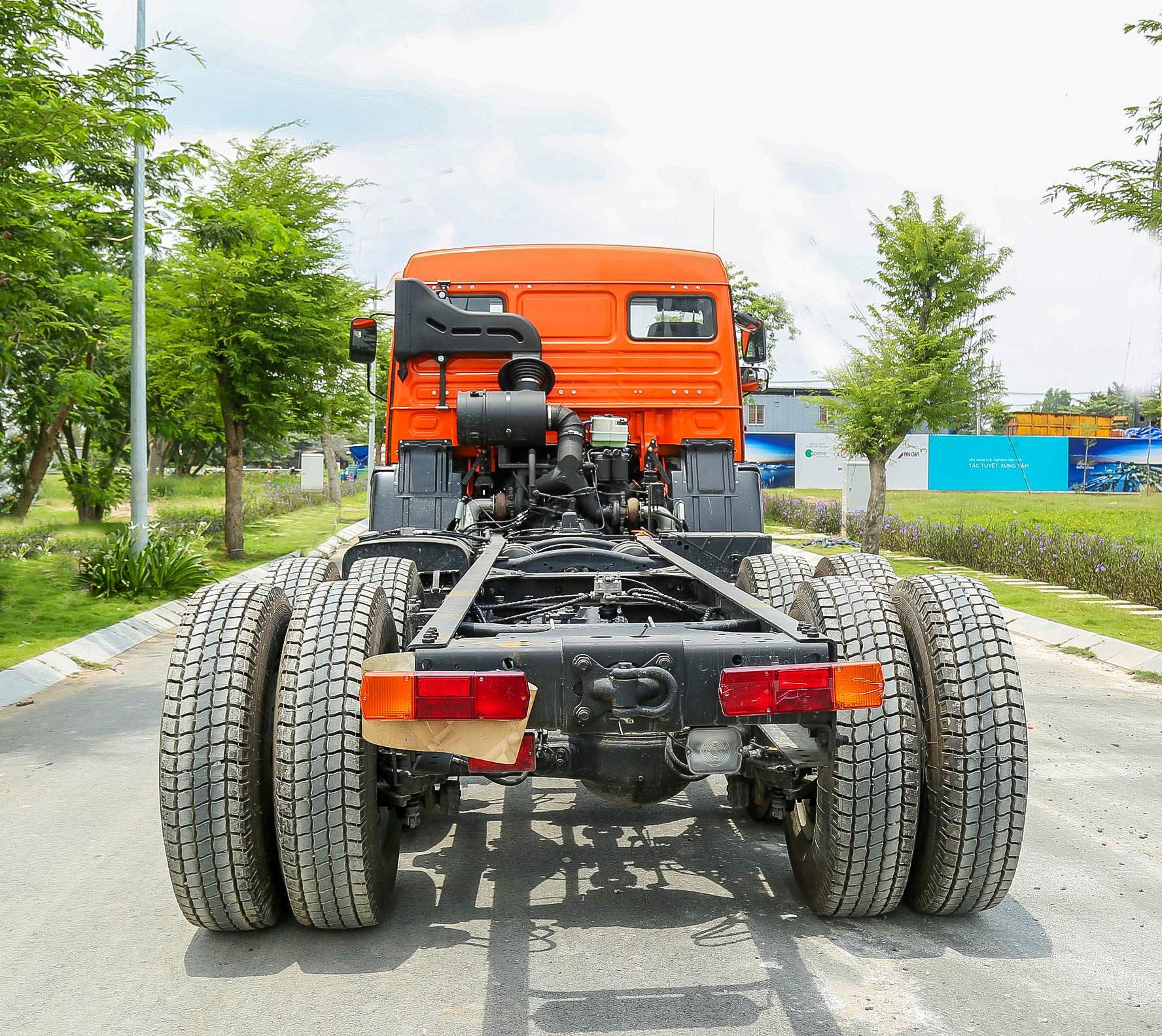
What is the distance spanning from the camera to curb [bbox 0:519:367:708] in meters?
8.81

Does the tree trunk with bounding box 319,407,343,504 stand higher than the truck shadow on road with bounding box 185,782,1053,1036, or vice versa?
the tree trunk with bounding box 319,407,343,504

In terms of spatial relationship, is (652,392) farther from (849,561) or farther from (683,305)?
(849,561)

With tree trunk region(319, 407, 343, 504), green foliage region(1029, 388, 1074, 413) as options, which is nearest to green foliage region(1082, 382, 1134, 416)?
green foliage region(1029, 388, 1074, 413)

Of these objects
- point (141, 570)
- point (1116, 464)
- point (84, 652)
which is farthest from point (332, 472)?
point (1116, 464)

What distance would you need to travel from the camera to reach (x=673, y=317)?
8.03 m

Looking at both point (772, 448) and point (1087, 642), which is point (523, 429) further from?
point (772, 448)

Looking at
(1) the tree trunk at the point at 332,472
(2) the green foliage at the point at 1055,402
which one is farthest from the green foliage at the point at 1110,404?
(1) the tree trunk at the point at 332,472

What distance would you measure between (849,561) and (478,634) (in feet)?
6.27

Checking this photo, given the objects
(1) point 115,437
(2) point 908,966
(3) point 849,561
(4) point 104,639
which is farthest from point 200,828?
(1) point 115,437

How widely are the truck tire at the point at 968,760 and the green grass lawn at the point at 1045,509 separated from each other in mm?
14344

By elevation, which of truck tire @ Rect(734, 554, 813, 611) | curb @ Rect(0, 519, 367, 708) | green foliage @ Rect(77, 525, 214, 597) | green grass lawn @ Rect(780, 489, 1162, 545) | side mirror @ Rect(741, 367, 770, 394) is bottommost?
curb @ Rect(0, 519, 367, 708)

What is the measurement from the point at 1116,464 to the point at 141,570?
2142 inches

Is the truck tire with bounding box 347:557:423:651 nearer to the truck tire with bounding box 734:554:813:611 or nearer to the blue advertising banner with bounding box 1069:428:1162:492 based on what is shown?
A: the truck tire with bounding box 734:554:813:611

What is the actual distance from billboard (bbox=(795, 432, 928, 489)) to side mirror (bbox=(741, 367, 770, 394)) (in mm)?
41692
